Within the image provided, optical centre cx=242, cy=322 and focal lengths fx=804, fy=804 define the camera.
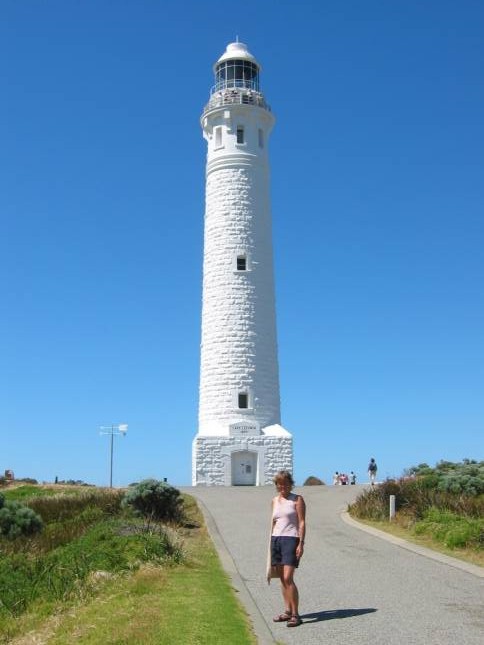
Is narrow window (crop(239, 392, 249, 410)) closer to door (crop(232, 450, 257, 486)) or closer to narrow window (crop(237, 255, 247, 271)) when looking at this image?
door (crop(232, 450, 257, 486))

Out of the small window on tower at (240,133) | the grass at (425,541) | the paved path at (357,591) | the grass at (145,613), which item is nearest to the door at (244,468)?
the grass at (425,541)

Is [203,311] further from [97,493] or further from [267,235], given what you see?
[97,493]

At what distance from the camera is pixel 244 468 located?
35625 mm

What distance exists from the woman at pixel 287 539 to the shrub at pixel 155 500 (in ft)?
34.6

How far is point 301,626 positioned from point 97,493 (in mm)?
17758

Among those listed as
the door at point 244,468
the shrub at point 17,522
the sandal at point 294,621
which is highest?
the door at point 244,468

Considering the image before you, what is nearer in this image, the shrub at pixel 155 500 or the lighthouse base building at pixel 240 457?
the shrub at pixel 155 500

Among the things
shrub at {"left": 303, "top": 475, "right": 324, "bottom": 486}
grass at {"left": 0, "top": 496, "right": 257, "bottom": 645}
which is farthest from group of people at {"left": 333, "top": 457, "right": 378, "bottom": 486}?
grass at {"left": 0, "top": 496, "right": 257, "bottom": 645}

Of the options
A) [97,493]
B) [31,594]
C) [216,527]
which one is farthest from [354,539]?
[97,493]

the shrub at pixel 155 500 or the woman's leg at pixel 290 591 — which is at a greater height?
the shrub at pixel 155 500

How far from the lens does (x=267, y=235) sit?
123 feet

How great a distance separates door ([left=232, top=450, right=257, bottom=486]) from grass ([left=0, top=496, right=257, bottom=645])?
72.5 feet

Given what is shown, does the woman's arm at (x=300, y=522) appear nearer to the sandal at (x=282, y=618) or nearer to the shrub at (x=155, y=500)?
the sandal at (x=282, y=618)

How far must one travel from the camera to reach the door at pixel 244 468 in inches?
1398
